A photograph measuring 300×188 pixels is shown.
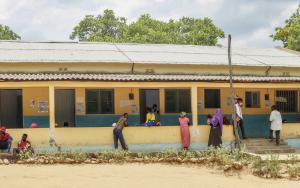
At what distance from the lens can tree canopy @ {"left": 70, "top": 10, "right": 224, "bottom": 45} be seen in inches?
1415

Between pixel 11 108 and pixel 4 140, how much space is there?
285 centimetres

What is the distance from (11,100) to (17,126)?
3.11 ft

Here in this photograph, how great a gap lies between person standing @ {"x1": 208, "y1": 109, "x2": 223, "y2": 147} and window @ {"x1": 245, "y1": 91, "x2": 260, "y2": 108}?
3366 millimetres

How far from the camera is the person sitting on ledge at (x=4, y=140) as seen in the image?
15.0 meters

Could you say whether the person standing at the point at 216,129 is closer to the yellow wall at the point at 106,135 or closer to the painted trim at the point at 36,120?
the yellow wall at the point at 106,135

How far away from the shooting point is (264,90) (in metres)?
19.7

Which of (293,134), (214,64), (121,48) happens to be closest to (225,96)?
(214,64)

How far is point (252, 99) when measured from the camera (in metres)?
19.7

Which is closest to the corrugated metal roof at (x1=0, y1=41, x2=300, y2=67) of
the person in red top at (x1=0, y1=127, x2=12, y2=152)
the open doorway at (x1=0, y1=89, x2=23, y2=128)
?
the open doorway at (x1=0, y1=89, x2=23, y2=128)

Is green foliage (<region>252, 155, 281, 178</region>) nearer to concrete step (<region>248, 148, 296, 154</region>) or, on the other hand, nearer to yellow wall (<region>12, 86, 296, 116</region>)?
concrete step (<region>248, 148, 296, 154</region>)

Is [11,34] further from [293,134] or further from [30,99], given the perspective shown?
[293,134]

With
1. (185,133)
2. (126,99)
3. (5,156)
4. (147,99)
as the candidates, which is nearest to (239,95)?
(147,99)

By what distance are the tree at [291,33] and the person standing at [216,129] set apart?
42.8 ft

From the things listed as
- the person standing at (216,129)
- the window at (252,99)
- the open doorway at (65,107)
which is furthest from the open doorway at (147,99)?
the window at (252,99)
